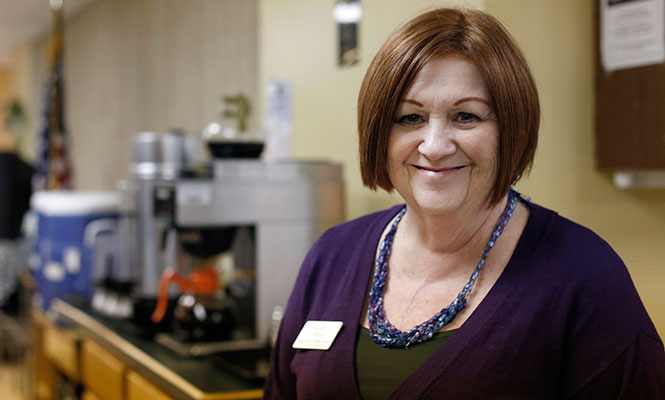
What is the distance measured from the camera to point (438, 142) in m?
1.17

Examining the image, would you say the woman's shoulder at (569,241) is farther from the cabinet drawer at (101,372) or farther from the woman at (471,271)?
the cabinet drawer at (101,372)

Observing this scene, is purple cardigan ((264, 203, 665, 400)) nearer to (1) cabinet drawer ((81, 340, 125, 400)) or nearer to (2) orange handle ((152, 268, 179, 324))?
(2) orange handle ((152, 268, 179, 324))

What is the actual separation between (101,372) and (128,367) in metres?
0.34

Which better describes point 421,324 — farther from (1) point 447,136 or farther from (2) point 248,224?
(2) point 248,224

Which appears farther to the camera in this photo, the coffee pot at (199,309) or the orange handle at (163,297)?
the orange handle at (163,297)

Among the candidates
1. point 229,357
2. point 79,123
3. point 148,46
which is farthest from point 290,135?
point 79,123

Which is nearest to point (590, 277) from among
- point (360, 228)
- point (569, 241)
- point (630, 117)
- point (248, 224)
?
point (569, 241)

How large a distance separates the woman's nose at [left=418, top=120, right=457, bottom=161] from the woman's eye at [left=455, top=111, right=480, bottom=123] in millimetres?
21

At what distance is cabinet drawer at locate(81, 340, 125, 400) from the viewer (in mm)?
2553

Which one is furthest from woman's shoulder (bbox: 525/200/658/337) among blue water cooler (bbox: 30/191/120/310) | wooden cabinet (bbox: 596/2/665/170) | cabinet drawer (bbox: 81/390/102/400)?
blue water cooler (bbox: 30/191/120/310)

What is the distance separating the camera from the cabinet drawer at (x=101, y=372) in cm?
255

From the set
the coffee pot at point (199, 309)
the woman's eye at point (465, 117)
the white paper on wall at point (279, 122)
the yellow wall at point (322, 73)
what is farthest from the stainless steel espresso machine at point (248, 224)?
the woman's eye at point (465, 117)

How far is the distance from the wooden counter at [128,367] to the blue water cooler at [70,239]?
0.38 metres

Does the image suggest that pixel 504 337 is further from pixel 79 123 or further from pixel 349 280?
pixel 79 123
